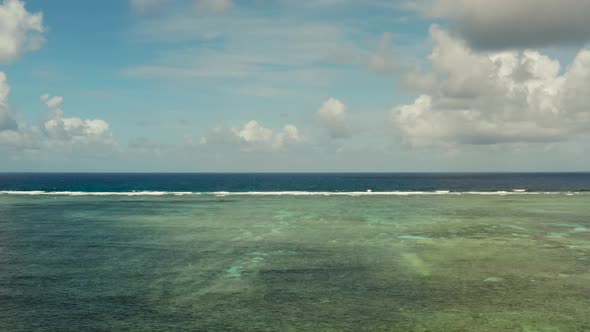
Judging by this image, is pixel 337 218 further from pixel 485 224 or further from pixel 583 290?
pixel 583 290

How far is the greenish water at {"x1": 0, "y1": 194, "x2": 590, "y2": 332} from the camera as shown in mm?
20094

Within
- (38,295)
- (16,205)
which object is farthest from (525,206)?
(16,205)

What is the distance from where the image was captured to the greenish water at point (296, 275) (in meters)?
20.1

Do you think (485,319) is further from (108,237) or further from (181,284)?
(108,237)

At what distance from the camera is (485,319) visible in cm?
2000

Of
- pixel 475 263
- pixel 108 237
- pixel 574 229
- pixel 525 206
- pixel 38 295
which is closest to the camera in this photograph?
pixel 38 295

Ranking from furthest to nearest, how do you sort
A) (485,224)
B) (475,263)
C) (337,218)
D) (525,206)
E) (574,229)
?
(525,206), (337,218), (485,224), (574,229), (475,263)

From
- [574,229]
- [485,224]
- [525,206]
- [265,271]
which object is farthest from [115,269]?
[525,206]

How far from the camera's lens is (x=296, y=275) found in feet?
90.5

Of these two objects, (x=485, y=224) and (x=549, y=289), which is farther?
(x=485, y=224)

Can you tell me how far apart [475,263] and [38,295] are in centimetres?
2639

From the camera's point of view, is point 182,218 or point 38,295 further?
point 182,218

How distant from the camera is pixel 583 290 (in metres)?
24.5

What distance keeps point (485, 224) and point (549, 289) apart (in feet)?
92.0
